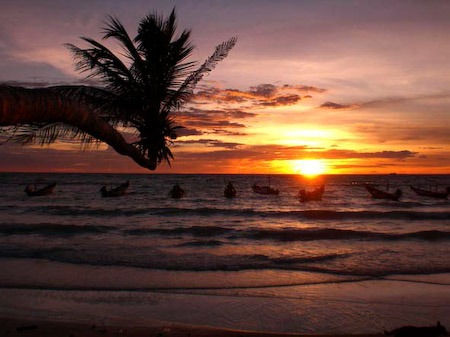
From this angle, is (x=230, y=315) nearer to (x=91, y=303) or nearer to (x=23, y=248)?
(x=91, y=303)

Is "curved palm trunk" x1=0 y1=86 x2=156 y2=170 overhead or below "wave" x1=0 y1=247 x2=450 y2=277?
overhead

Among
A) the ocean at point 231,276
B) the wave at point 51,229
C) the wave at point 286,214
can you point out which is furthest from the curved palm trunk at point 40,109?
the wave at point 286,214

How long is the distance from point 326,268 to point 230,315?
17.4ft

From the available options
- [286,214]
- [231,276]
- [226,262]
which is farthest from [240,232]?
[286,214]

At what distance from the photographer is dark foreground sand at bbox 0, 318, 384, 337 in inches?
239

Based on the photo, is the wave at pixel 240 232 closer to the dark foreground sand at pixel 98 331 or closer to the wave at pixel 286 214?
the wave at pixel 286 214

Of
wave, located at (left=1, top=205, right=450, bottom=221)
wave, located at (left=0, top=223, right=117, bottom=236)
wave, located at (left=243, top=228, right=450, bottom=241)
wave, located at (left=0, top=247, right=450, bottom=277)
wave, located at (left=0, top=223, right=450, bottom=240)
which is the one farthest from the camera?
wave, located at (left=1, top=205, right=450, bottom=221)

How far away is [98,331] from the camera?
6141 mm

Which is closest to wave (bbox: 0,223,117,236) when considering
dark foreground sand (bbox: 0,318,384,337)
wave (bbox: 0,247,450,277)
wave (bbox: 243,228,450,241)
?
wave (bbox: 0,247,450,277)

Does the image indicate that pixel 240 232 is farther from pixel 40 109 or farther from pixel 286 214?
pixel 40 109

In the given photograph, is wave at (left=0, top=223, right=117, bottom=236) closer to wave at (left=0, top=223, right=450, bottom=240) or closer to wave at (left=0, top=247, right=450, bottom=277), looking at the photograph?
wave at (left=0, top=223, right=450, bottom=240)

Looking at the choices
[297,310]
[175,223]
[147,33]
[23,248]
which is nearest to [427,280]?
[297,310]

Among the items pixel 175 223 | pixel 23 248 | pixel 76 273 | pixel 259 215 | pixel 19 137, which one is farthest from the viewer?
pixel 259 215

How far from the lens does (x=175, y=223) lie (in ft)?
79.8
